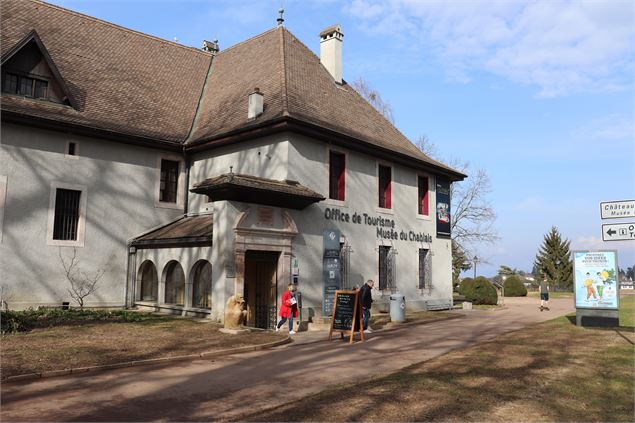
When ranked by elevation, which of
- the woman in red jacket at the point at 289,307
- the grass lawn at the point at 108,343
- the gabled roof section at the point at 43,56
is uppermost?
the gabled roof section at the point at 43,56

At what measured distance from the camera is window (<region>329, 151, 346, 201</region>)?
20953 mm

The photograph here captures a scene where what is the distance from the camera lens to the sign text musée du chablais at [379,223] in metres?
20.4

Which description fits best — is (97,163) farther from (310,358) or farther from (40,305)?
(310,358)

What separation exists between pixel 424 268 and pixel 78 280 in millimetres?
15551

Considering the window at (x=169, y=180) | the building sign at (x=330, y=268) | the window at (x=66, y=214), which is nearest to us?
the window at (x=66, y=214)

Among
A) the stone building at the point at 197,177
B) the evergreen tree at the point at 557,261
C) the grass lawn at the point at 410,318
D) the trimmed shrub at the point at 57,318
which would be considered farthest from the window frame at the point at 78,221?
the evergreen tree at the point at 557,261

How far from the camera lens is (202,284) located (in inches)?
716

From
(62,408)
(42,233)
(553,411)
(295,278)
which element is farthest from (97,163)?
(553,411)

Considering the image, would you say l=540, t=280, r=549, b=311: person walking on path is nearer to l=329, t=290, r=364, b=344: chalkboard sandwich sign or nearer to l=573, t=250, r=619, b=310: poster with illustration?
l=573, t=250, r=619, b=310: poster with illustration

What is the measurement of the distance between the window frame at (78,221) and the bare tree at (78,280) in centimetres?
29

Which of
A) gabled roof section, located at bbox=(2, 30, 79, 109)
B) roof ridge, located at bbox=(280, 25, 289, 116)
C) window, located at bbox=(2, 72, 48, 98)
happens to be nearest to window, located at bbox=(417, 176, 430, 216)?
roof ridge, located at bbox=(280, 25, 289, 116)

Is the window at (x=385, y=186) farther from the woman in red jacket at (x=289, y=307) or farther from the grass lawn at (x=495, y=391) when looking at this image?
the grass lawn at (x=495, y=391)

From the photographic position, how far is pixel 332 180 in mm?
21031

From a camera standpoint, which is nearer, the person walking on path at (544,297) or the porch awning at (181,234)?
the porch awning at (181,234)
